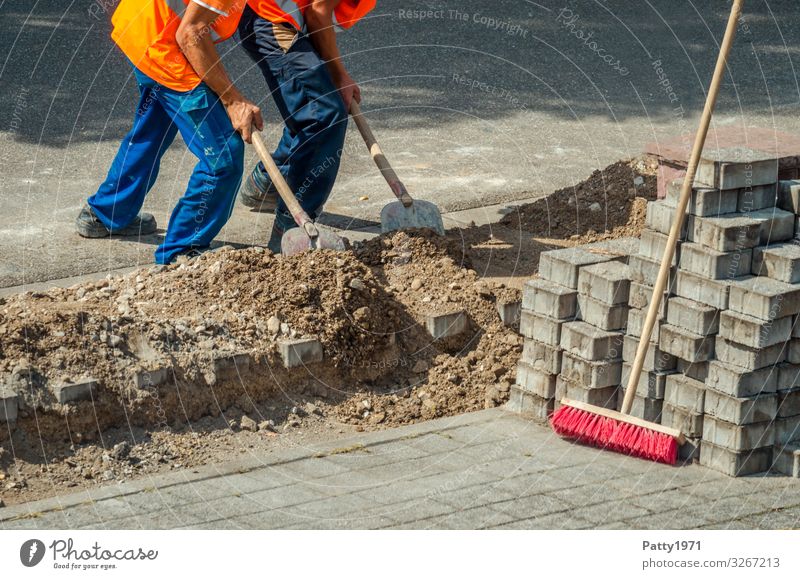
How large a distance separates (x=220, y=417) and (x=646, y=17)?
966 cm

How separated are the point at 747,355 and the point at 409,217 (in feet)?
8.11

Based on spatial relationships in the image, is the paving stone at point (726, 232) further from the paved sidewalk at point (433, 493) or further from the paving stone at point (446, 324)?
the paving stone at point (446, 324)

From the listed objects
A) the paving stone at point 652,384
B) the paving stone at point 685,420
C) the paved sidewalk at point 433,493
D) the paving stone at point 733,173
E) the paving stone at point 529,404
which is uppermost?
the paving stone at point 733,173

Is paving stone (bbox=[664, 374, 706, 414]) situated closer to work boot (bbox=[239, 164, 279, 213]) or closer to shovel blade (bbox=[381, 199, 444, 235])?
shovel blade (bbox=[381, 199, 444, 235])

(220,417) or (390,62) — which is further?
(390,62)

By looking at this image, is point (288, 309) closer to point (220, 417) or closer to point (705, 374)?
point (220, 417)

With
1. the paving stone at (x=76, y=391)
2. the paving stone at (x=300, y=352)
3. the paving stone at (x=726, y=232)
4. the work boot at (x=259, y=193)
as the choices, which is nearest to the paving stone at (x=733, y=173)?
the paving stone at (x=726, y=232)

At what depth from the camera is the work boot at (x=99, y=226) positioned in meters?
7.22

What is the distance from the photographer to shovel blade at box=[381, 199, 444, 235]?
6719 millimetres

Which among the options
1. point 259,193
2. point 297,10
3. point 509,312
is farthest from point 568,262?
point 259,193

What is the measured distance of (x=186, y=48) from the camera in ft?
20.5

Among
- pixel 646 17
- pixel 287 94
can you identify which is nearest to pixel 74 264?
pixel 287 94

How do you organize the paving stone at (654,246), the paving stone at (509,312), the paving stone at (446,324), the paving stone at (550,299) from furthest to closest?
the paving stone at (509,312), the paving stone at (446,324), the paving stone at (550,299), the paving stone at (654,246)

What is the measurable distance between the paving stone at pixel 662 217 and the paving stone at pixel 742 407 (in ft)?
2.15
